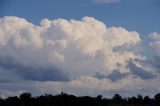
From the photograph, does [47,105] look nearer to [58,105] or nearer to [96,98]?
[58,105]

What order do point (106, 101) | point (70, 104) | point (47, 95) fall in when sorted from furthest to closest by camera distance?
point (47, 95)
point (70, 104)
point (106, 101)

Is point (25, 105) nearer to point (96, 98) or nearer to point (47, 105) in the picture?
point (47, 105)

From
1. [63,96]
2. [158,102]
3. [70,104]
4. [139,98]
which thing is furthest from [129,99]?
[63,96]

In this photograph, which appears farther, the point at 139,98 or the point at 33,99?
the point at 33,99

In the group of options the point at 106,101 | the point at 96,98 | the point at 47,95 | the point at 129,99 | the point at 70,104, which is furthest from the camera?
the point at 47,95

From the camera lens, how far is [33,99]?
566 ft

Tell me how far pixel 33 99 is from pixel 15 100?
5633mm

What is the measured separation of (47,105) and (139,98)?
985 inches

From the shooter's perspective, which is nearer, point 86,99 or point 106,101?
point 106,101

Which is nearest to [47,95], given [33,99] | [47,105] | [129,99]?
[33,99]

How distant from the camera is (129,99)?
13562 centimetres

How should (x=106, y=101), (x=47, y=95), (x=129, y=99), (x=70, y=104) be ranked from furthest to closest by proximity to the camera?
1. (x=47, y=95)
2. (x=70, y=104)
3. (x=106, y=101)
4. (x=129, y=99)

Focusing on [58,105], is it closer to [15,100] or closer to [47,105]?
[47,105]

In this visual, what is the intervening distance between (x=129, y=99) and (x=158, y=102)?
7.13 m
